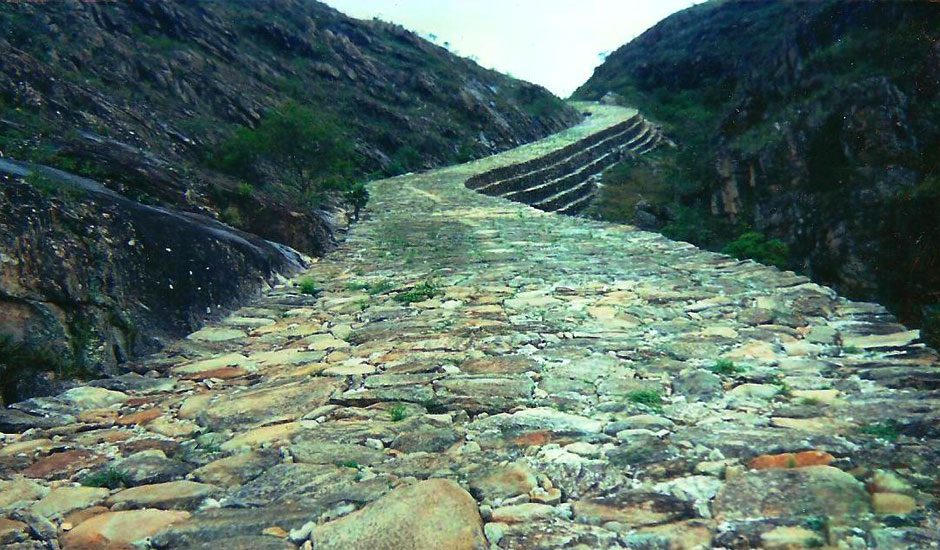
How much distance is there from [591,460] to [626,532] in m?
0.47

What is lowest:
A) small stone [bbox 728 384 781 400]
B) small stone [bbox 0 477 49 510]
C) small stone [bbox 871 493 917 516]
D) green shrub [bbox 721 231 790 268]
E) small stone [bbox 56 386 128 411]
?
green shrub [bbox 721 231 790 268]

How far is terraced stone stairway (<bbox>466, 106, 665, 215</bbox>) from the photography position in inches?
727

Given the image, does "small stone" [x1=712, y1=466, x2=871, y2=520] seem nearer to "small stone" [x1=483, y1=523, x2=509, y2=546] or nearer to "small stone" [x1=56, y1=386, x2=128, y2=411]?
"small stone" [x1=483, y1=523, x2=509, y2=546]

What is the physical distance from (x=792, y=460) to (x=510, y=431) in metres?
1.09

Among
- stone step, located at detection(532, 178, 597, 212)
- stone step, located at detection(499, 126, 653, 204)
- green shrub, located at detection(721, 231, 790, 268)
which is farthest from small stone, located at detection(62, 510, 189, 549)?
stone step, located at detection(532, 178, 597, 212)

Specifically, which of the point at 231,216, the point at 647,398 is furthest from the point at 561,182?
the point at 647,398

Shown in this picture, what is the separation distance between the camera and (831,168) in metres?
15.1

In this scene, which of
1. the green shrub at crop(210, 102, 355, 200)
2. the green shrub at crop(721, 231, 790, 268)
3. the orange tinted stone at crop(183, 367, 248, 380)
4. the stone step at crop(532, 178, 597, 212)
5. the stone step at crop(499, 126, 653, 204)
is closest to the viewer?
the orange tinted stone at crop(183, 367, 248, 380)

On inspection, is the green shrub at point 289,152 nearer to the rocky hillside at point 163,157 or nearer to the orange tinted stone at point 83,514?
the rocky hillside at point 163,157

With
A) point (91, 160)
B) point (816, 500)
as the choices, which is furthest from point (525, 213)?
point (816, 500)

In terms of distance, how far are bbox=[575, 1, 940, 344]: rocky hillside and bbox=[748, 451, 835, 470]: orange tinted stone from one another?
639 centimetres

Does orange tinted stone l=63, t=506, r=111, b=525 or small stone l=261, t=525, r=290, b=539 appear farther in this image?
orange tinted stone l=63, t=506, r=111, b=525

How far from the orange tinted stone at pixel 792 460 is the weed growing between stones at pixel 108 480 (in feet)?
7.77

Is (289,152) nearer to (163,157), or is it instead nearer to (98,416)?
(163,157)
